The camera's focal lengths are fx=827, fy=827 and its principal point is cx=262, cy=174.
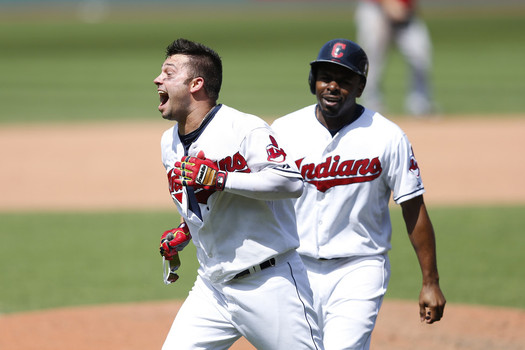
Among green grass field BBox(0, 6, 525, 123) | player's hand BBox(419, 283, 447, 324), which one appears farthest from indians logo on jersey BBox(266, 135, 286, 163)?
green grass field BBox(0, 6, 525, 123)

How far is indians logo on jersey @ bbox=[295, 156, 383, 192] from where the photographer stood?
172 inches


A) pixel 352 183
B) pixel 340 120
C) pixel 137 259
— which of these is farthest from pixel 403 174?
pixel 137 259

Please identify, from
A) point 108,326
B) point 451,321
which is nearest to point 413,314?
point 451,321

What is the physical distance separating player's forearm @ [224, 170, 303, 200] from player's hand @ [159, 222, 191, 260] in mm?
744

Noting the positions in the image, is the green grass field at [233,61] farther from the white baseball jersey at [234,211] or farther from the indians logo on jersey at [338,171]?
the white baseball jersey at [234,211]

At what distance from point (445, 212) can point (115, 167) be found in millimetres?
5369

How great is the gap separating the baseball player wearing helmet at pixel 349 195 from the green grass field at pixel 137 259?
2.95m

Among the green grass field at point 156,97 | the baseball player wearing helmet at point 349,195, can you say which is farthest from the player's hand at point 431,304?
the green grass field at point 156,97

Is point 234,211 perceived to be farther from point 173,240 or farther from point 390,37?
point 390,37

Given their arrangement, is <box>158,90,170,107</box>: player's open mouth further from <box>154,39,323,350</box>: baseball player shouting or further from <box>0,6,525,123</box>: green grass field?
<box>0,6,525,123</box>: green grass field

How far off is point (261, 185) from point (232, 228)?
374 mm

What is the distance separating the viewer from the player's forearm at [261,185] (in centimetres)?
360

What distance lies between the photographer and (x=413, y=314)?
21.8ft

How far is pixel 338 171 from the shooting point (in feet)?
14.6
